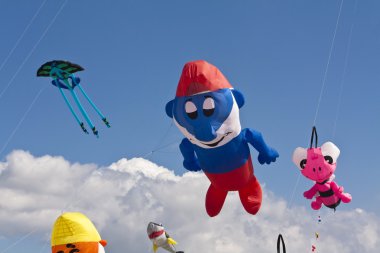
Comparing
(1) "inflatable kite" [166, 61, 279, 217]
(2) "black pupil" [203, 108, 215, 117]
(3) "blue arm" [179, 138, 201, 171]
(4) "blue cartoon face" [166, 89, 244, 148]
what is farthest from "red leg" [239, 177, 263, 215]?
(2) "black pupil" [203, 108, 215, 117]

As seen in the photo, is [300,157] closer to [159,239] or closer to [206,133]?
[206,133]

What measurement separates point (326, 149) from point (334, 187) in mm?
1232

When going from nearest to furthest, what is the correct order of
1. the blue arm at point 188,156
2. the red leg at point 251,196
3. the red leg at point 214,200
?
the red leg at point 251,196 → the blue arm at point 188,156 → the red leg at point 214,200

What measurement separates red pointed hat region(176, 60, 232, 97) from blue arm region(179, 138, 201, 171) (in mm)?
1532

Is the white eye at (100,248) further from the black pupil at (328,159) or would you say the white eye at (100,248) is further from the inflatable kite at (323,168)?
the black pupil at (328,159)

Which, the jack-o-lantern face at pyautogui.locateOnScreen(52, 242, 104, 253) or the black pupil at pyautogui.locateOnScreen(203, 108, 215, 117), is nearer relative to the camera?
the black pupil at pyautogui.locateOnScreen(203, 108, 215, 117)

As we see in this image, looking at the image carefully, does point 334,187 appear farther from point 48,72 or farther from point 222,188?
point 48,72

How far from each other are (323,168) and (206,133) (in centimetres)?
428

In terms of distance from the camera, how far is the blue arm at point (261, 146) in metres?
13.1

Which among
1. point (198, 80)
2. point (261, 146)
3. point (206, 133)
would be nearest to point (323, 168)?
point (261, 146)

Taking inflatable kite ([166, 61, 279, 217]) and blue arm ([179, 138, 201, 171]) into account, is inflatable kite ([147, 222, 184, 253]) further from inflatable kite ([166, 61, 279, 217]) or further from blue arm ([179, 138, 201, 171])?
inflatable kite ([166, 61, 279, 217])

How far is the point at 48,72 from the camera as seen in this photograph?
1509 centimetres

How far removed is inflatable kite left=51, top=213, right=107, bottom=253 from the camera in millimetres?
12664

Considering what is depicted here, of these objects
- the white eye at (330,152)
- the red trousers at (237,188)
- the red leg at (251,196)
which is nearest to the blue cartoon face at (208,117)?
the red trousers at (237,188)
